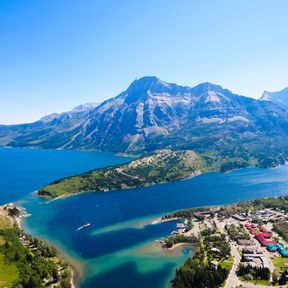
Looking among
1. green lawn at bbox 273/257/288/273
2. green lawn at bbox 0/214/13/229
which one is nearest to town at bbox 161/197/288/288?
green lawn at bbox 273/257/288/273

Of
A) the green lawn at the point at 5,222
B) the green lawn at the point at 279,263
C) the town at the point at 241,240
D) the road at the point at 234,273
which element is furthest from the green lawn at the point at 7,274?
the green lawn at the point at 279,263

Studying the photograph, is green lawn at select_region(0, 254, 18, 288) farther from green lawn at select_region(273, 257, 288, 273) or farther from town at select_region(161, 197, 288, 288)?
green lawn at select_region(273, 257, 288, 273)

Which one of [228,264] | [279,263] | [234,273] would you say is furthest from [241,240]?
[234,273]

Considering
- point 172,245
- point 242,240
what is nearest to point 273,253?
point 242,240

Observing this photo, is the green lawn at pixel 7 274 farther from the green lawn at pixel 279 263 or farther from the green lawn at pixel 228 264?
the green lawn at pixel 279 263

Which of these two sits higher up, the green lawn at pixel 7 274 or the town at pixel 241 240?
the green lawn at pixel 7 274
